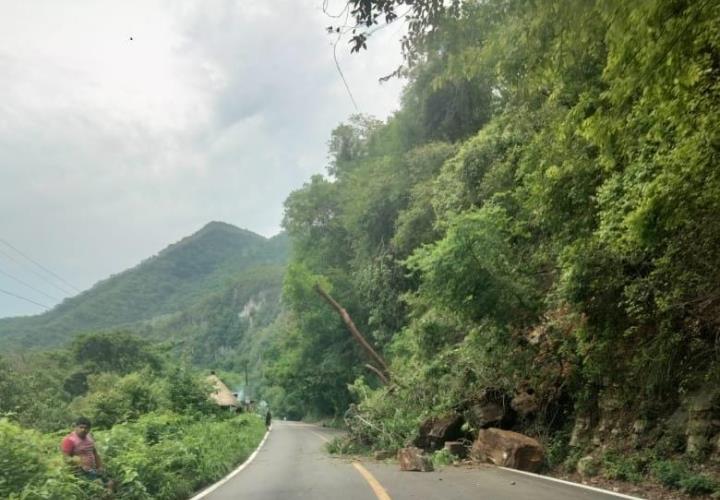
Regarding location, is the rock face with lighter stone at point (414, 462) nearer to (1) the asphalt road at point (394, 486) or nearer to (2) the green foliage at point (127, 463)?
(1) the asphalt road at point (394, 486)

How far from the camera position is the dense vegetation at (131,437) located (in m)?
7.17

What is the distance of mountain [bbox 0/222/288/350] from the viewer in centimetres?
11000

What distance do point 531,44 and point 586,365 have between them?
843 centimetres

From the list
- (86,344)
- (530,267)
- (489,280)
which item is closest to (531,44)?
(489,280)

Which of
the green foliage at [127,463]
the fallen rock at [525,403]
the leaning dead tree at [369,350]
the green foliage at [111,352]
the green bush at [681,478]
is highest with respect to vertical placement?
the green foliage at [111,352]

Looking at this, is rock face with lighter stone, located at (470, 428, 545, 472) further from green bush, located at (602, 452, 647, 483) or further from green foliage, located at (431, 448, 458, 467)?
green bush, located at (602, 452, 647, 483)

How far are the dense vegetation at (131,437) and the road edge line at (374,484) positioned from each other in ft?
11.2

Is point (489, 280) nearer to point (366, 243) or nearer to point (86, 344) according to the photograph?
point (366, 243)

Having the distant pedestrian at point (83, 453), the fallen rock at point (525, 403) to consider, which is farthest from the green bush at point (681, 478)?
the distant pedestrian at point (83, 453)

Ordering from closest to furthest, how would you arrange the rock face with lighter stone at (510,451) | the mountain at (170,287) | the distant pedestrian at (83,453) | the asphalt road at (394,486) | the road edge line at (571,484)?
the distant pedestrian at (83,453)
the road edge line at (571,484)
the asphalt road at (394,486)
the rock face with lighter stone at (510,451)
the mountain at (170,287)

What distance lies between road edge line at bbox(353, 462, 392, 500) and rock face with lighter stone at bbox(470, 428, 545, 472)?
2689 millimetres

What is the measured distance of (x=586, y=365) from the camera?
12578 mm

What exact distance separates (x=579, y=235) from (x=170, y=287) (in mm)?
151206

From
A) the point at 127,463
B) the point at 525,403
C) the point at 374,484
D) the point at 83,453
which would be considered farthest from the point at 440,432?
the point at 83,453
